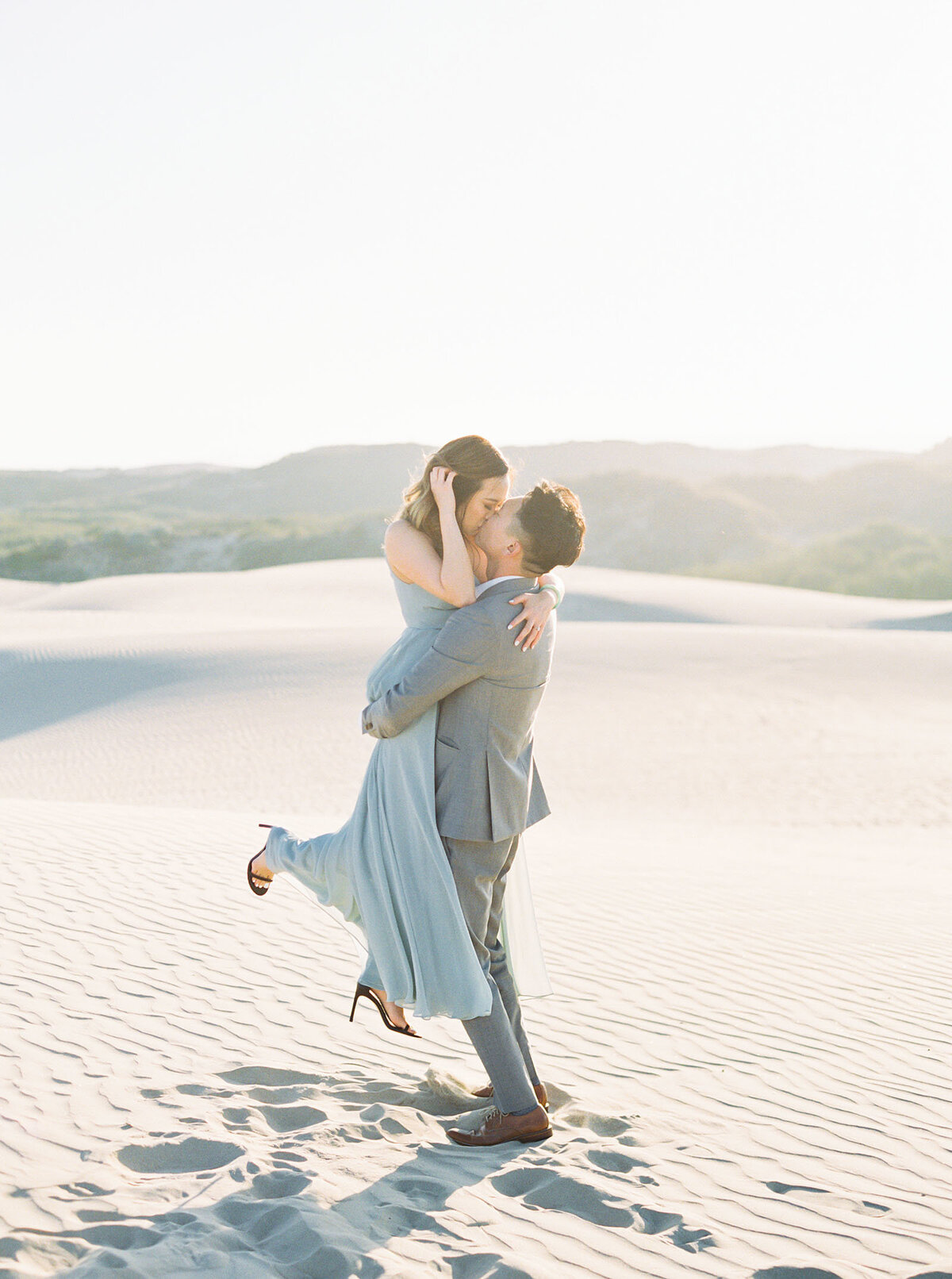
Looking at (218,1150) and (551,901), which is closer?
(218,1150)

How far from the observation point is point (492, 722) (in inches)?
136

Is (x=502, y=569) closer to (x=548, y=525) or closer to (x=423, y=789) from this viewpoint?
(x=548, y=525)

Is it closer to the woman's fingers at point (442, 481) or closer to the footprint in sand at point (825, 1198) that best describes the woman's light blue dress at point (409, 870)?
the woman's fingers at point (442, 481)

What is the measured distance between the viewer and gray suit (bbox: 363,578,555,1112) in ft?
10.8

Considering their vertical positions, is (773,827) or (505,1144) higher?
(505,1144)

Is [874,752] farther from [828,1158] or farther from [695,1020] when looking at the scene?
[828,1158]

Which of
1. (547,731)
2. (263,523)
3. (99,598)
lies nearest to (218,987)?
(547,731)

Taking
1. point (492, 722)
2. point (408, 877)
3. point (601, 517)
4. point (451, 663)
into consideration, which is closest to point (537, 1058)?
point (408, 877)

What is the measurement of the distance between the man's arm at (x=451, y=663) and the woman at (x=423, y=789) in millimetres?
88

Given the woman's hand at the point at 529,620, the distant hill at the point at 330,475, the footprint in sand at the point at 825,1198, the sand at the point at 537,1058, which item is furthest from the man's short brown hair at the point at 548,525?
the distant hill at the point at 330,475

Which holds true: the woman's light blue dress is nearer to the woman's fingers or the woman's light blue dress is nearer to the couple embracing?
the couple embracing

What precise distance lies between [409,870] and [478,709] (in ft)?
1.75

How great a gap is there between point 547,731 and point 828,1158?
13507 millimetres

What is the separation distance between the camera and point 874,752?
16156 millimetres
